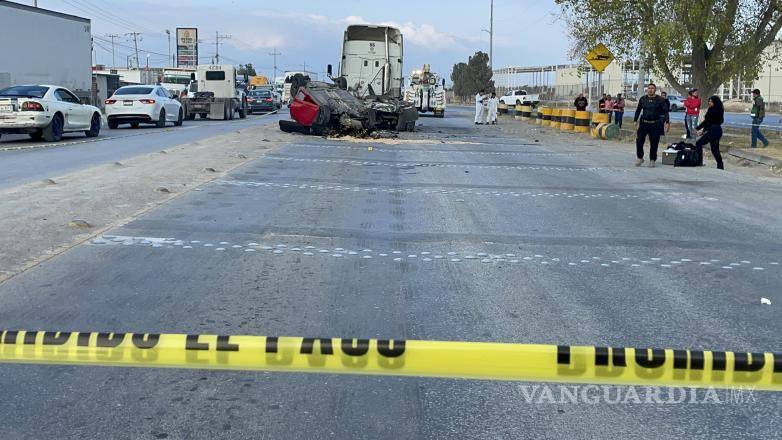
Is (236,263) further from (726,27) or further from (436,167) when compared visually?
(726,27)

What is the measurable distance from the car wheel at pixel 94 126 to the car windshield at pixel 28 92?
93.1 inches

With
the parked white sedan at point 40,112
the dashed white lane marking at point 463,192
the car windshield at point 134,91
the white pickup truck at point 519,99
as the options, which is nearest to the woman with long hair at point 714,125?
the dashed white lane marking at point 463,192

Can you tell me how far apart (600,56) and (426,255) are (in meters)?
23.9

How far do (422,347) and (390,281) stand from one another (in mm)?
4131

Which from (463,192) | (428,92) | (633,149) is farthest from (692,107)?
(428,92)

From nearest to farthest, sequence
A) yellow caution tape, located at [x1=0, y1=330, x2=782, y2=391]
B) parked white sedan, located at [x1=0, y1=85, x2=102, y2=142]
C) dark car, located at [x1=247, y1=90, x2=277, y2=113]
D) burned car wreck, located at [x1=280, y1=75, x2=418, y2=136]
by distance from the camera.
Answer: yellow caution tape, located at [x1=0, y1=330, x2=782, y2=391] < parked white sedan, located at [x1=0, y1=85, x2=102, y2=142] < burned car wreck, located at [x1=280, y1=75, x2=418, y2=136] < dark car, located at [x1=247, y1=90, x2=277, y2=113]

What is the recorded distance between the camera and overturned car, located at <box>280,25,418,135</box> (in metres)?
25.9

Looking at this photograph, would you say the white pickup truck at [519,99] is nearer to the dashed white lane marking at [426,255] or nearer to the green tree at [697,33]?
the green tree at [697,33]

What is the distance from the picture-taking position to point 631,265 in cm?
762

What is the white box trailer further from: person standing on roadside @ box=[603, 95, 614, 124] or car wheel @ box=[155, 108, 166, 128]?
person standing on roadside @ box=[603, 95, 614, 124]

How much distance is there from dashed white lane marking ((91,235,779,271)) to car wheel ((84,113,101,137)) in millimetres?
17497

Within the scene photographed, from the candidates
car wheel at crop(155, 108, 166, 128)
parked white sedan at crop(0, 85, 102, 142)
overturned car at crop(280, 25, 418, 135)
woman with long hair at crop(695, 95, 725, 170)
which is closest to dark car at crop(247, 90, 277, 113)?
overturned car at crop(280, 25, 418, 135)

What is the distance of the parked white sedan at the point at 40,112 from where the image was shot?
20984 millimetres

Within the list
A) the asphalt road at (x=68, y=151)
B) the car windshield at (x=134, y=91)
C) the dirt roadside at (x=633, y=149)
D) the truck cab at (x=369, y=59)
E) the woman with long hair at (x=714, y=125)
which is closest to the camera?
the asphalt road at (x=68, y=151)
